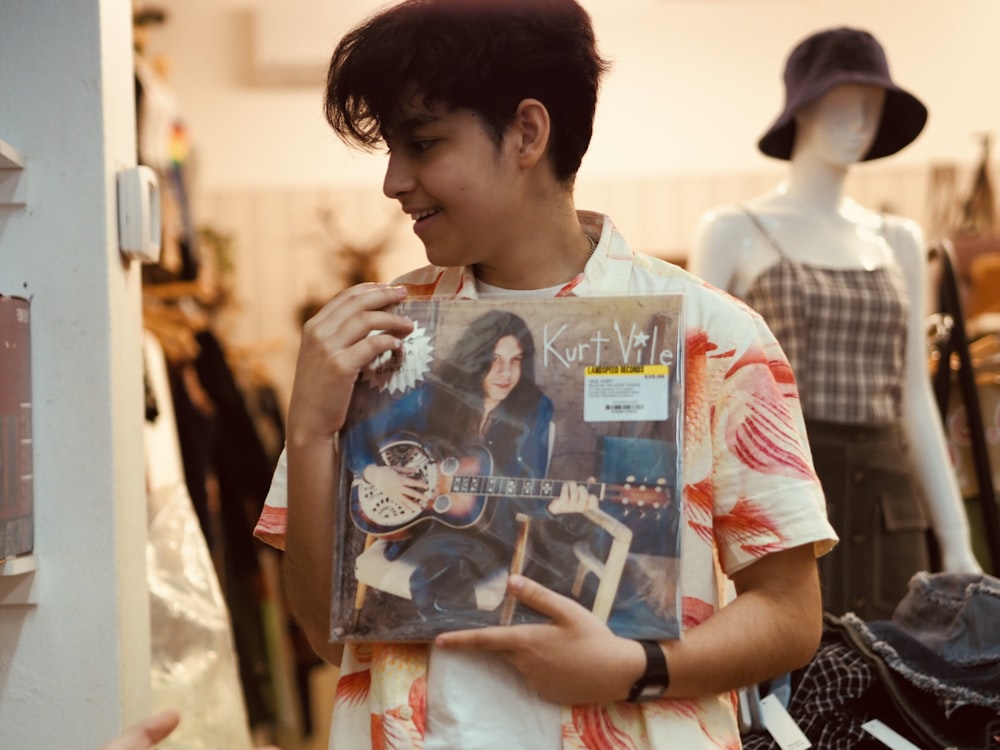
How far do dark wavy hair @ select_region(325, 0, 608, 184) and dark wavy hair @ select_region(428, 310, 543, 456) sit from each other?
0.55ft

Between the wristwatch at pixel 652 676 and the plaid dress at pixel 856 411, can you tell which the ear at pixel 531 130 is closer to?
the wristwatch at pixel 652 676

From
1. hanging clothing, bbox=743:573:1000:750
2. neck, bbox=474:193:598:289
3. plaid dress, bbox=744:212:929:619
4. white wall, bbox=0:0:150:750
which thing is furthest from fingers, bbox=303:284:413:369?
plaid dress, bbox=744:212:929:619

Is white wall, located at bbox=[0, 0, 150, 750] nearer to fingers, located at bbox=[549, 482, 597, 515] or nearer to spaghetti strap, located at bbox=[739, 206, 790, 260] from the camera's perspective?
fingers, located at bbox=[549, 482, 597, 515]

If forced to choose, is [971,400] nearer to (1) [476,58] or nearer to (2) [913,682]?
(2) [913,682]

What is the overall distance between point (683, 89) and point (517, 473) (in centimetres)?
426

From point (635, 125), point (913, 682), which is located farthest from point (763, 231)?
point (635, 125)

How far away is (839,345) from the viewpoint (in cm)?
190

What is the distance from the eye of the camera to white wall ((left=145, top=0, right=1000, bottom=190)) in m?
4.80

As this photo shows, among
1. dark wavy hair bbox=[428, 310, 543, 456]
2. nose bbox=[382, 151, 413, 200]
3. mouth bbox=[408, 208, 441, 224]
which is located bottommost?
dark wavy hair bbox=[428, 310, 543, 456]

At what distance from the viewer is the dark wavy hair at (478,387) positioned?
2.92 ft

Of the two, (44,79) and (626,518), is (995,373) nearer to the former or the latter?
(626,518)

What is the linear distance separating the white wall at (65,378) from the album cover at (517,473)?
0.56 m

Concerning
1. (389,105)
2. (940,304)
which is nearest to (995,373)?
(940,304)

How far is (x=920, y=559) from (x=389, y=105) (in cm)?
138
